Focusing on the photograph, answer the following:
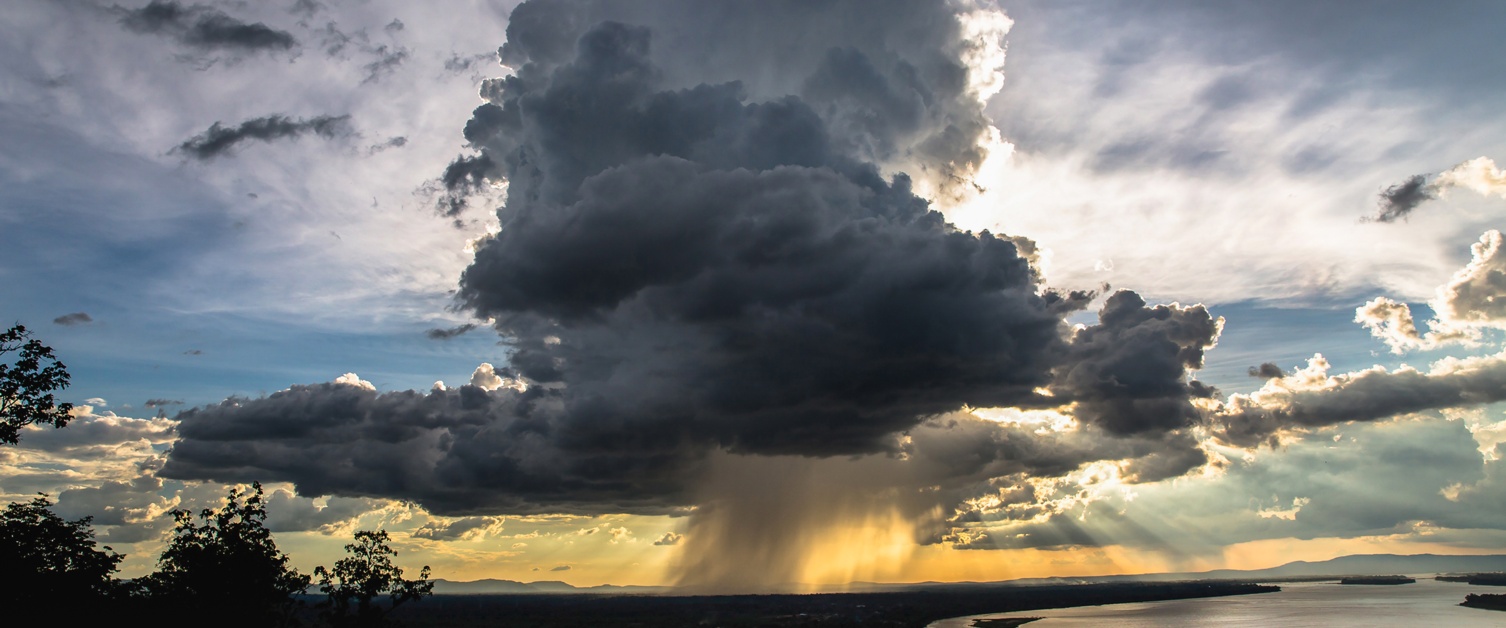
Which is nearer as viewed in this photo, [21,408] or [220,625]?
[21,408]

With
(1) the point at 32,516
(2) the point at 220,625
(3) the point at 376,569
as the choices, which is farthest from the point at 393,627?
(1) the point at 32,516

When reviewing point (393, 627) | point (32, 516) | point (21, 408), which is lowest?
point (393, 627)

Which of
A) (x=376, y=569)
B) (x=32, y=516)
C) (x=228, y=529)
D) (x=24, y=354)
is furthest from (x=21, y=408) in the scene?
(x=376, y=569)

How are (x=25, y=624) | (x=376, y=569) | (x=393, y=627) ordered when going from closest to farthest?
(x=25, y=624), (x=376, y=569), (x=393, y=627)

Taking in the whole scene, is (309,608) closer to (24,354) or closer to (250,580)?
(250,580)

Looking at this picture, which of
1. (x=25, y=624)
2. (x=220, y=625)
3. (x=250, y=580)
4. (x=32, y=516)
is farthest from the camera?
(x=250, y=580)

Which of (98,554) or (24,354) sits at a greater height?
(24,354)
